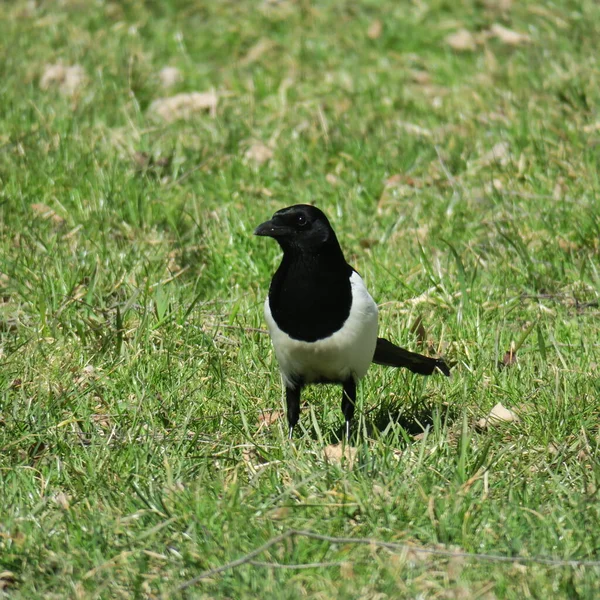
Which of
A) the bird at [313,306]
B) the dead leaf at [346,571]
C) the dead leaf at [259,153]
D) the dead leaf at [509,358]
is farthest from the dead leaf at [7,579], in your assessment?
the dead leaf at [259,153]

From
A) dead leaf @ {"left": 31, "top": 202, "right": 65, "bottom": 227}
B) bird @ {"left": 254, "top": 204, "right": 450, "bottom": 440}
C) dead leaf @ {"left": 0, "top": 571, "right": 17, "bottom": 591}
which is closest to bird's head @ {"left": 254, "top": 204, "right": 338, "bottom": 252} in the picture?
bird @ {"left": 254, "top": 204, "right": 450, "bottom": 440}

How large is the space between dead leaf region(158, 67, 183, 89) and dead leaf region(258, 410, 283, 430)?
3837 mm

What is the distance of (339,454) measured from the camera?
368 centimetres

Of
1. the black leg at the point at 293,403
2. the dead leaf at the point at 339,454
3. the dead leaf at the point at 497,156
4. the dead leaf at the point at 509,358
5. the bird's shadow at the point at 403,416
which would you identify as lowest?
the dead leaf at the point at 497,156

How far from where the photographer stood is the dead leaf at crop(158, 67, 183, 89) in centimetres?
754

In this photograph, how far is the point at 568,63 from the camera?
722 cm

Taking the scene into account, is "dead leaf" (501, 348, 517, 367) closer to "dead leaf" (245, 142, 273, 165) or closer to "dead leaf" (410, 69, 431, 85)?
"dead leaf" (245, 142, 273, 165)

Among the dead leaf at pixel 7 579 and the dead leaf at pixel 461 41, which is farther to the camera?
the dead leaf at pixel 461 41

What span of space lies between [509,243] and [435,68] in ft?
8.68

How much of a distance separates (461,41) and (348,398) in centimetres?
470

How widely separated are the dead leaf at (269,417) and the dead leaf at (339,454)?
0.51 meters

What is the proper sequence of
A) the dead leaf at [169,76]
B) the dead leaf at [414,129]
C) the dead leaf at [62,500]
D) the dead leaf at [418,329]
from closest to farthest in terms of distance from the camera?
the dead leaf at [62,500] → the dead leaf at [418,329] → the dead leaf at [414,129] → the dead leaf at [169,76]

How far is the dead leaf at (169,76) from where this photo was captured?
7.54m

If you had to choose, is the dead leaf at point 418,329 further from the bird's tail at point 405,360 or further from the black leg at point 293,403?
the black leg at point 293,403
